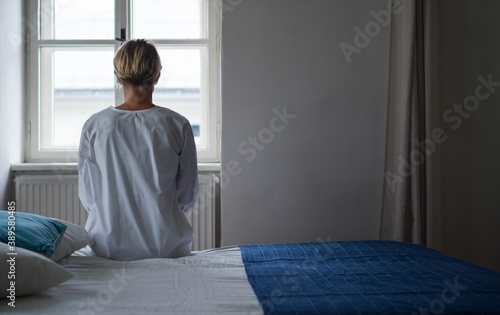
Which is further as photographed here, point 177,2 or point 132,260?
point 177,2

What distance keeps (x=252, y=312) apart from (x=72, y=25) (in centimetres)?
248

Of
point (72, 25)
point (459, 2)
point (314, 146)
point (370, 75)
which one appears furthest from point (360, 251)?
point (72, 25)

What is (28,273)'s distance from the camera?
3.61 feet

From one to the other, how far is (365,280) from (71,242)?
917 millimetres

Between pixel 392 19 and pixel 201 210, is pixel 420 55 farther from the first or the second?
pixel 201 210

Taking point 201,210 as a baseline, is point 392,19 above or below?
above

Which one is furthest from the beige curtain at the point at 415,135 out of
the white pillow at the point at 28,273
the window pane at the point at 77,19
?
the white pillow at the point at 28,273

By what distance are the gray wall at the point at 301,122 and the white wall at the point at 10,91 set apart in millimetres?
1231

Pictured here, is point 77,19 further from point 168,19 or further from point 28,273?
point 28,273

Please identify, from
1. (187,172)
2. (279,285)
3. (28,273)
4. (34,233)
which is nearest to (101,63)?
(187,172)

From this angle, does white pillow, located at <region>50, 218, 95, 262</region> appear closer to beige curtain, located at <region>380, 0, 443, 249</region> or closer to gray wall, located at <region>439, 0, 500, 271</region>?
beige curtain, located at <region>380, 0, 443, 249</region>

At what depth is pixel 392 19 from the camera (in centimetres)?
268

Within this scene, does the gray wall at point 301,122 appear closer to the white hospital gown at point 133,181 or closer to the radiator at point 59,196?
the radiator at point 59,196

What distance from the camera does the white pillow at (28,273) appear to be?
1.08 m
